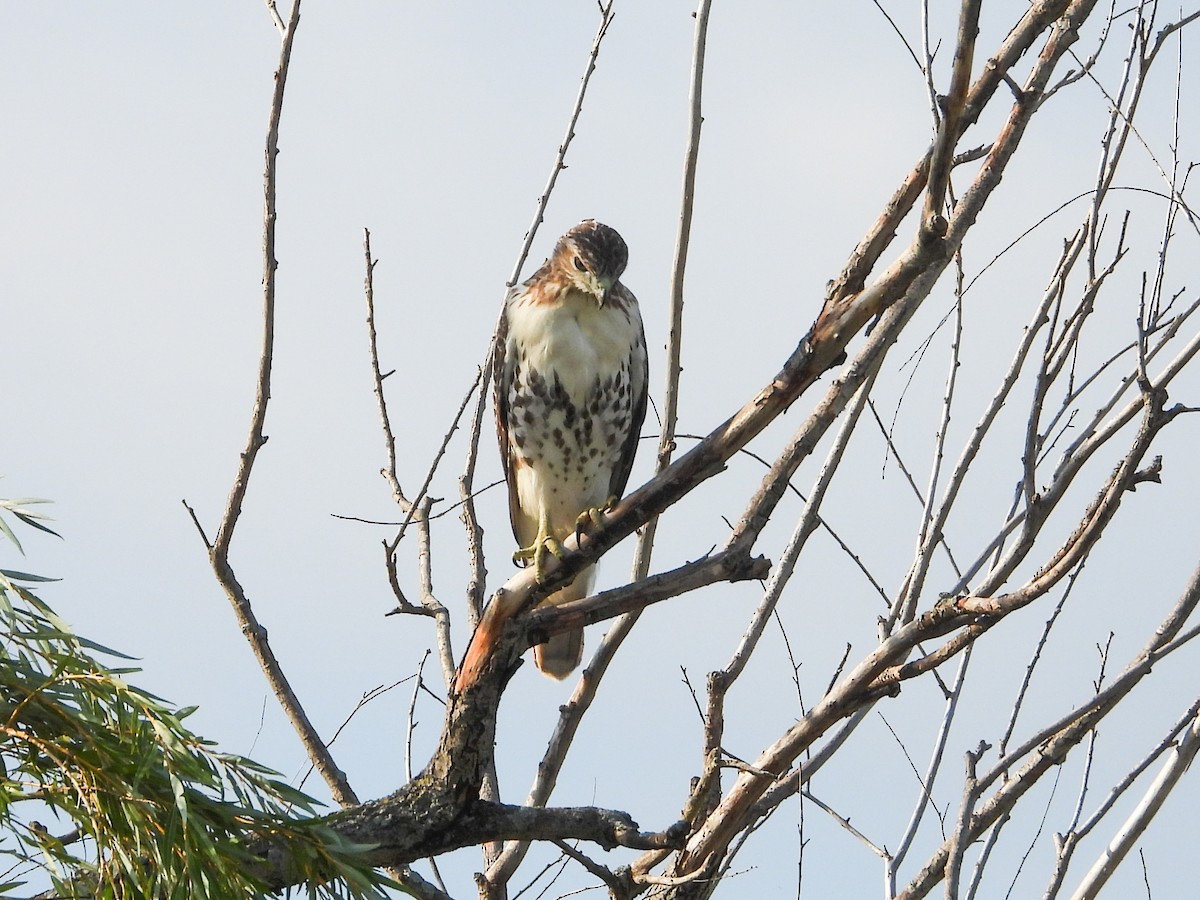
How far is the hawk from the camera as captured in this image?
4836mm

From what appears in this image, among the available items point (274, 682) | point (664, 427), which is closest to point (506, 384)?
point (664, 427)

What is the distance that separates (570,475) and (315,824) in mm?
2982

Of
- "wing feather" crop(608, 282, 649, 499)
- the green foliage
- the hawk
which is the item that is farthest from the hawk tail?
the green foliage

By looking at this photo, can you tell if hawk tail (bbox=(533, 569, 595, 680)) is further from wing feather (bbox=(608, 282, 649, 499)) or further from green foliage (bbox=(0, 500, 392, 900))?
green foliage (bbox=(0, 500, 392, 900))

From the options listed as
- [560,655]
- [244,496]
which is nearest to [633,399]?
[560,655]

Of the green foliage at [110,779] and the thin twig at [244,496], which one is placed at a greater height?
the thin twig at [244,496]

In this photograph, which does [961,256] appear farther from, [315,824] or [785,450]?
[315,824]

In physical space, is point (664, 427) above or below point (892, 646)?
above

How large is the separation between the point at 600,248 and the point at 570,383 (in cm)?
47

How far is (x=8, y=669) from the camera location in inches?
74.7

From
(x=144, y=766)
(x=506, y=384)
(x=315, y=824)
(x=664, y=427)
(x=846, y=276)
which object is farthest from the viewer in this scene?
(x=506, y=384)

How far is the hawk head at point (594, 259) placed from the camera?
15.8 ft

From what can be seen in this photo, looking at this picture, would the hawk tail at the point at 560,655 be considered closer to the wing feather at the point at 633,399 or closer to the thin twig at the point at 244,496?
the wing feather at the point at 633,399

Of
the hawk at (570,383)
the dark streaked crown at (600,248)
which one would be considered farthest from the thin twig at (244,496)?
the dark streaked crown at (600,248)
